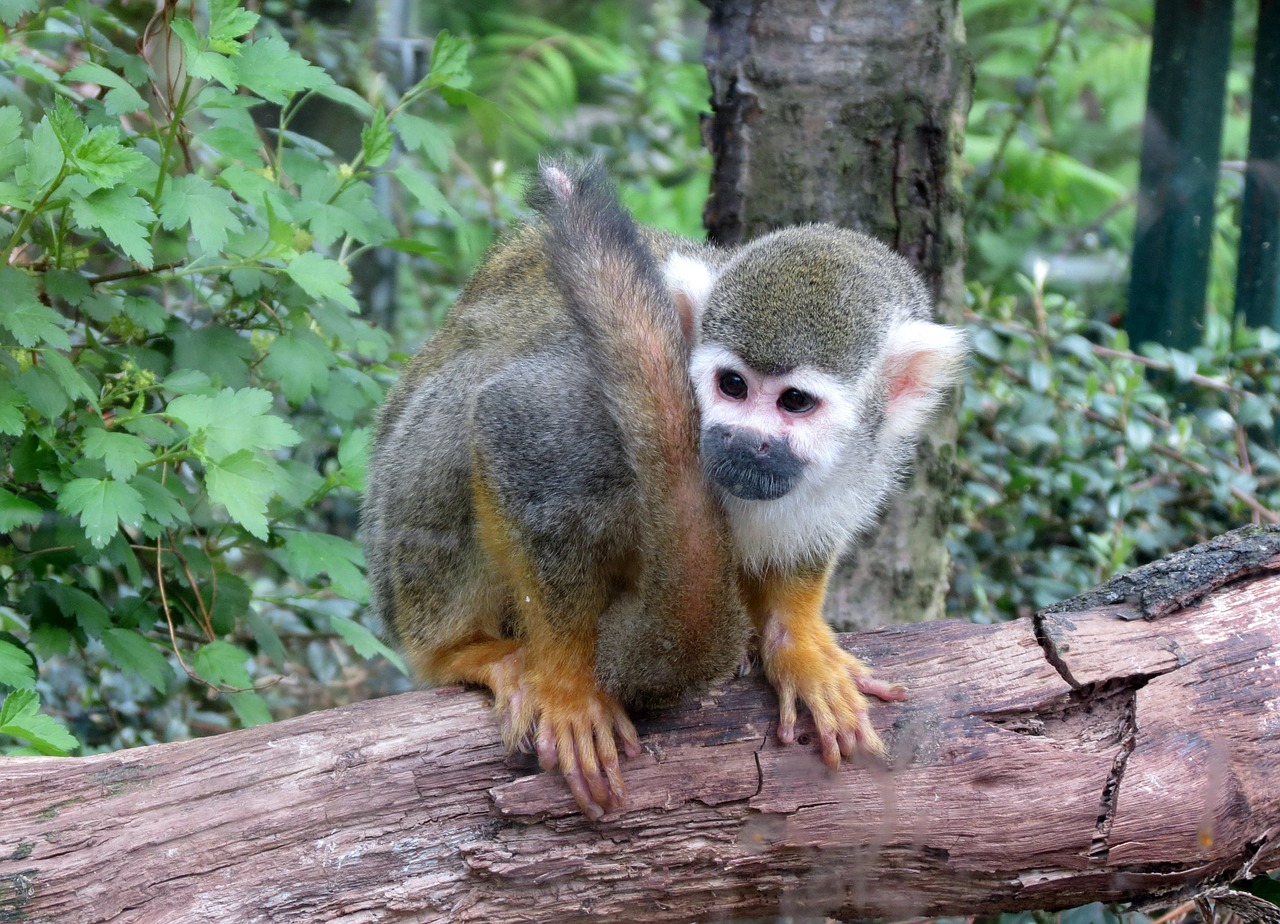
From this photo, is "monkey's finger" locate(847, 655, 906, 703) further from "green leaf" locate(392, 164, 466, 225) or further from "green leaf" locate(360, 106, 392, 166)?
"green leaf" locate(360, 106, 392, 166)

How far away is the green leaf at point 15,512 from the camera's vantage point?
2.52m

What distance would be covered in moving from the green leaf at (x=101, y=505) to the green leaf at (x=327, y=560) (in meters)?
0.48

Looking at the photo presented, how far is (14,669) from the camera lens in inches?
95.6

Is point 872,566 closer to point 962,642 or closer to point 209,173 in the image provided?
point 962,642

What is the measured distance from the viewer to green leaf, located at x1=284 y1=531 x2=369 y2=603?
2906 millimetres

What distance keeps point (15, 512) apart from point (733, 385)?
5.50 ft

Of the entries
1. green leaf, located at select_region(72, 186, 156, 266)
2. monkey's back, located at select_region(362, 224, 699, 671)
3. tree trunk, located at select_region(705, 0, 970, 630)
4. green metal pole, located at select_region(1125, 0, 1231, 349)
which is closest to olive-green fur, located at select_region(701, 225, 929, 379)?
monkey's back, located at select_region(362, 224, 699, 671)

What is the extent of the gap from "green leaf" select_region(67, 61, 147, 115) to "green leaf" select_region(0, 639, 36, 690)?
1257mm

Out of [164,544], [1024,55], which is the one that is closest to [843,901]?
[164,544]

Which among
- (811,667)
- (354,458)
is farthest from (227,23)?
(811,667)

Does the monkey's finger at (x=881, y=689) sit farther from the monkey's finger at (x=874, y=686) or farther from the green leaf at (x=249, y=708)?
the green leaf at (x=249, y=708)

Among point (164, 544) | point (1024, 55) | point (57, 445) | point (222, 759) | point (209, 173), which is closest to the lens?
point (222, 759)

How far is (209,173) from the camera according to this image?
12.4 ft

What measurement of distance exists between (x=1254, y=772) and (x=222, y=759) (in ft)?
7.51
